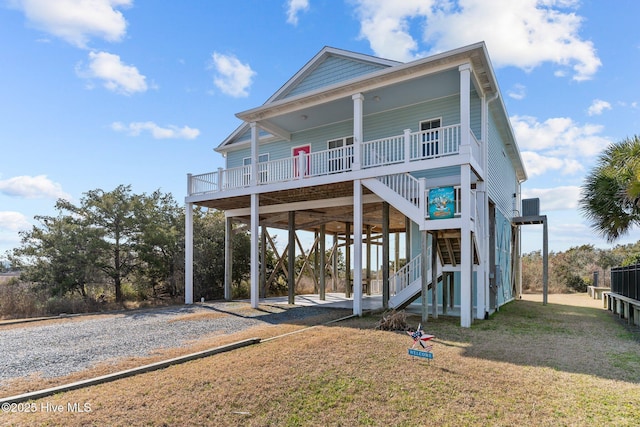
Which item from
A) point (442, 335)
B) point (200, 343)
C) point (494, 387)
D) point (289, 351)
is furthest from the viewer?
point (442, 335)

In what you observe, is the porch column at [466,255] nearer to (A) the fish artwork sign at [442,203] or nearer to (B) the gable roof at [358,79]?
(A) the fish artwork sign at [442,203]

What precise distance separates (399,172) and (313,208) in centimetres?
460

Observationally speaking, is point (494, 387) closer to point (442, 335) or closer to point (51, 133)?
point (442, 335)

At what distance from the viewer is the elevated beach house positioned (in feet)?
30.6

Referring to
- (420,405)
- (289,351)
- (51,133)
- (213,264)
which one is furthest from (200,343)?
(213,264)

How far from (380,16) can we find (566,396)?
9923 mm

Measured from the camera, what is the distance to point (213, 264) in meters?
17.6

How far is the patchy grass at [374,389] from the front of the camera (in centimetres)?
392

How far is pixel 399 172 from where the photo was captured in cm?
1002

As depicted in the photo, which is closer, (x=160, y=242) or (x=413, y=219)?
(x=413, y=219)

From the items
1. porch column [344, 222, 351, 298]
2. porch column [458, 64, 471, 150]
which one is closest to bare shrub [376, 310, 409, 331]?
porch column [458, 64, 471, 150]

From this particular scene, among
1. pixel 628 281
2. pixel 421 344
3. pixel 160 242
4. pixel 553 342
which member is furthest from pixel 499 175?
pixel 160 242

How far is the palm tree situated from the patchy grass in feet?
21.3

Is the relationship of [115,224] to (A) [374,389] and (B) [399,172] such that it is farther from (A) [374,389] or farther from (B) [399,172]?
(A) [374,389]
